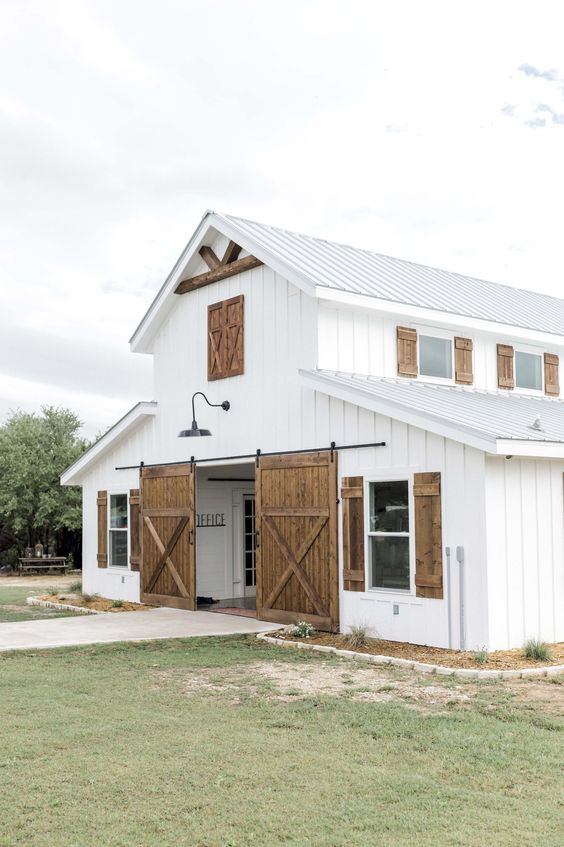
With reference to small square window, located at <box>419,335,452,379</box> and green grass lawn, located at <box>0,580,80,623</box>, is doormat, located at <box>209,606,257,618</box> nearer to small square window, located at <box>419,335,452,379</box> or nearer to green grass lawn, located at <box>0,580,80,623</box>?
green grass lawn, located at <box>0,580,80,623</box>

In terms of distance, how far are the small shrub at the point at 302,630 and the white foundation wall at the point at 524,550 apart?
2.92m

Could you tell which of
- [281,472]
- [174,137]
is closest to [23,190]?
[174,137]

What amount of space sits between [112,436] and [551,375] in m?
9.15

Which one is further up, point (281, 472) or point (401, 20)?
point (401, 20)

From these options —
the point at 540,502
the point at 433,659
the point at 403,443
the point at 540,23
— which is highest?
the point at 540,23

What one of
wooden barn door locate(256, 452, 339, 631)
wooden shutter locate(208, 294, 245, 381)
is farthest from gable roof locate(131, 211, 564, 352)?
wooden barn door locate(256, 452, 339, 631)

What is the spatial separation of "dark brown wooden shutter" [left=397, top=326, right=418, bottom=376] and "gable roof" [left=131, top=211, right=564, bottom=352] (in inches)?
20.3

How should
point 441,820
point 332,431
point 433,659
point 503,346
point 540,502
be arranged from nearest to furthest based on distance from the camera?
point 441,820, point 433,659, point 540,502, point 332,431, point 503,346

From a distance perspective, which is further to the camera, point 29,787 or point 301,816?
point 29,787

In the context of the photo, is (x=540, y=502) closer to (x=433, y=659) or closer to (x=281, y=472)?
(x=433, y=659)

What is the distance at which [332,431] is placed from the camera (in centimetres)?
1371

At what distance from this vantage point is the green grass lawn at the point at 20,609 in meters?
16.7

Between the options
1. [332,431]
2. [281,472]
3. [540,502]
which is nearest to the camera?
[540,502]

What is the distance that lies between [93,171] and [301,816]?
15.3 m
